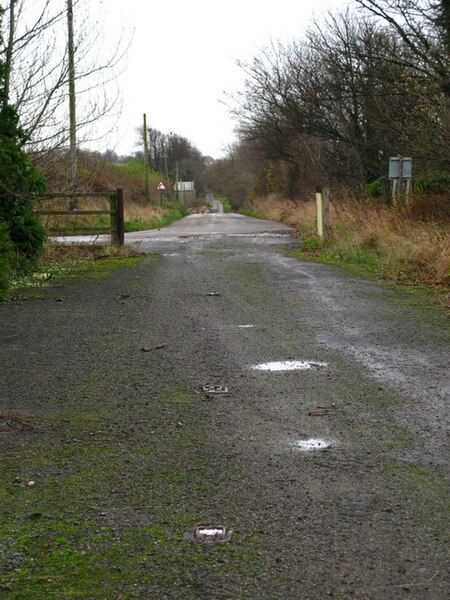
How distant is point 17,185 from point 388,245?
7.50m

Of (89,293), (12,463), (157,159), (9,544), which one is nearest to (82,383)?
(12,463)

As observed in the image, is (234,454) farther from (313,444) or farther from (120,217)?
(120,217)

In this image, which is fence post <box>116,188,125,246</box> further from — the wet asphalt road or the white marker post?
the wet asphalt road

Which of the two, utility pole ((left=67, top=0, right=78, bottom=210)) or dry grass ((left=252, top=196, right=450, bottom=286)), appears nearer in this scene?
dry grass ((left=252, top=196, right=450, bottom=286))

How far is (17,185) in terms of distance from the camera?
14922mm

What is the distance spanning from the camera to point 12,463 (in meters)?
4.66

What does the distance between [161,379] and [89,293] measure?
6.28 metres

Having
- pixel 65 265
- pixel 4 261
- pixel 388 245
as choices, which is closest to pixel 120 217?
pixel 65 265

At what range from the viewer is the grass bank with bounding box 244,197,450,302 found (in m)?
13.4

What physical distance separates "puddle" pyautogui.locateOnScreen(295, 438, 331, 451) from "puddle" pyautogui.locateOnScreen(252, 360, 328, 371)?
1.99 m

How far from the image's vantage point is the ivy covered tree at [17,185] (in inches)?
573

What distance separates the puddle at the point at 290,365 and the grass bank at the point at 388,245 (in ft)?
14.4

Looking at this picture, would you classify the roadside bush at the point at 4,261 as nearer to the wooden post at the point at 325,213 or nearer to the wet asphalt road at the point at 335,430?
the wet asphalt road at the point at 335,430

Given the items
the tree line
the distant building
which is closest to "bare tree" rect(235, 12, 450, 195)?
the tree line
